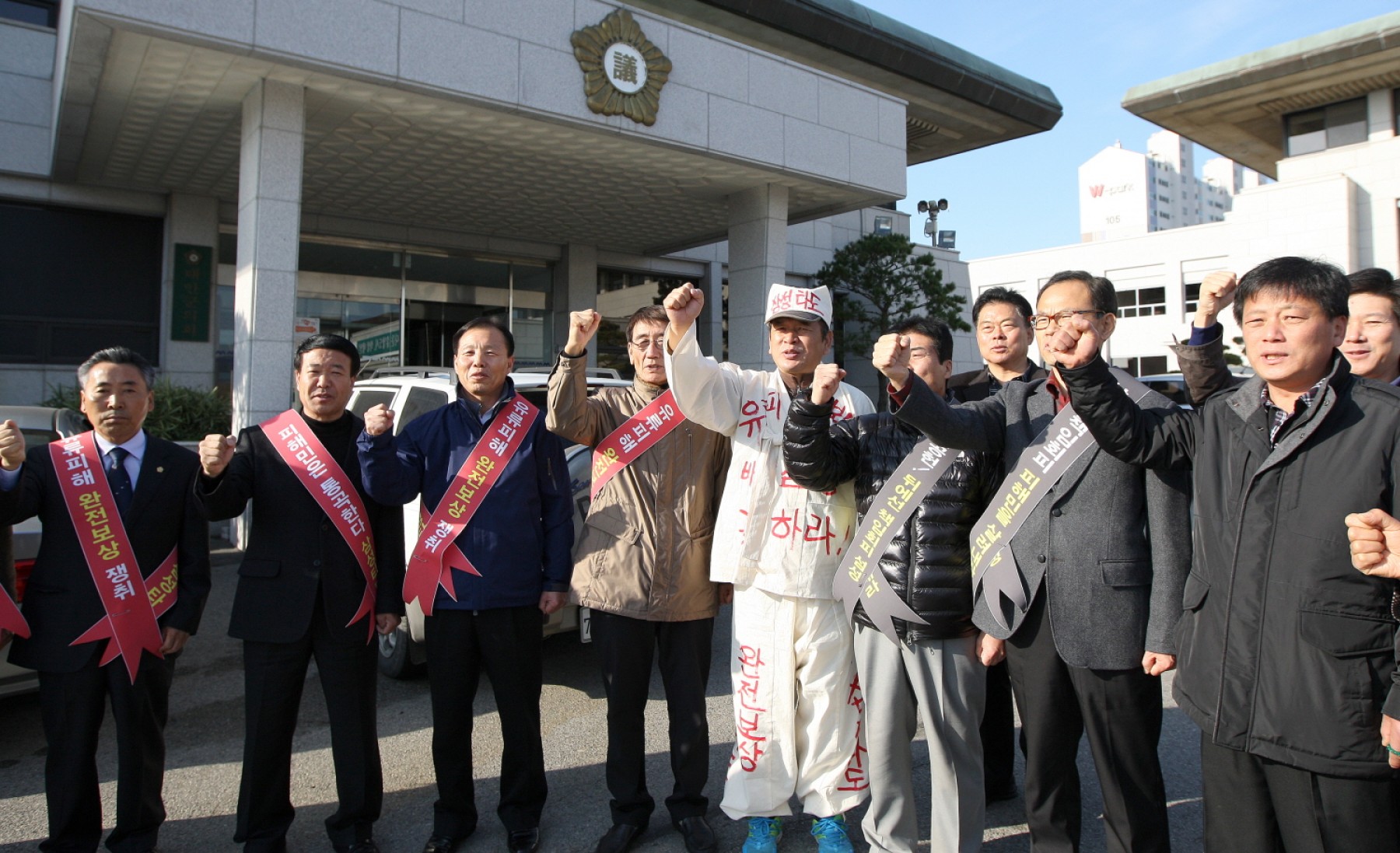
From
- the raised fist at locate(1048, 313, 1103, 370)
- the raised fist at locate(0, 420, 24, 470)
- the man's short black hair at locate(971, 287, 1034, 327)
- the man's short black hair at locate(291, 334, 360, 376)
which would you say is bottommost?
the raised fist at locate(0, 420, 24, 470)

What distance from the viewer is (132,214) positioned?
11430 millimetres

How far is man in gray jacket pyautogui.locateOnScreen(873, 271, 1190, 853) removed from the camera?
241cm

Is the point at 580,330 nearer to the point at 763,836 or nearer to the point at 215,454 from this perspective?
the point at 215,454

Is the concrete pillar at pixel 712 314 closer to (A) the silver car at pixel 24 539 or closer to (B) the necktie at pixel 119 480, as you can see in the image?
(A) the silver car at pixel 24 539

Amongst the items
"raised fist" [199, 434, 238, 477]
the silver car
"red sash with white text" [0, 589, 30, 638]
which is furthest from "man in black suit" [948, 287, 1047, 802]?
the silver car

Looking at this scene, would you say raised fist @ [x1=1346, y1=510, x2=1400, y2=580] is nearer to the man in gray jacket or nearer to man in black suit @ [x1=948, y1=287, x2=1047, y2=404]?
the man in gray jacket

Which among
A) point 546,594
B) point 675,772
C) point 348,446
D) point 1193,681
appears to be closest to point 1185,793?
point 1193,681

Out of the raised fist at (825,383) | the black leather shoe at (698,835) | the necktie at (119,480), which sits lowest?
the black leather shoe at (698,835)

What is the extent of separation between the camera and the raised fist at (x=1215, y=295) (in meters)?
2.29

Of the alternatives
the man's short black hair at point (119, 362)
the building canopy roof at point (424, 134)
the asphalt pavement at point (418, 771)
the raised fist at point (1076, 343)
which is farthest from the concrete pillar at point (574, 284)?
the raised fist at point (1076, 343)

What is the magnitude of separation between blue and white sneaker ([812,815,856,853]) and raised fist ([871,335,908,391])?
5.08ft

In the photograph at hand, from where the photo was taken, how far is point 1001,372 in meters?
3.20

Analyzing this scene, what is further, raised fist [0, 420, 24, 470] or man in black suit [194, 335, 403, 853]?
man in black suit [194, 335, 403, 853]

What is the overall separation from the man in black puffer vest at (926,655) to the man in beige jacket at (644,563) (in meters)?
0.57
